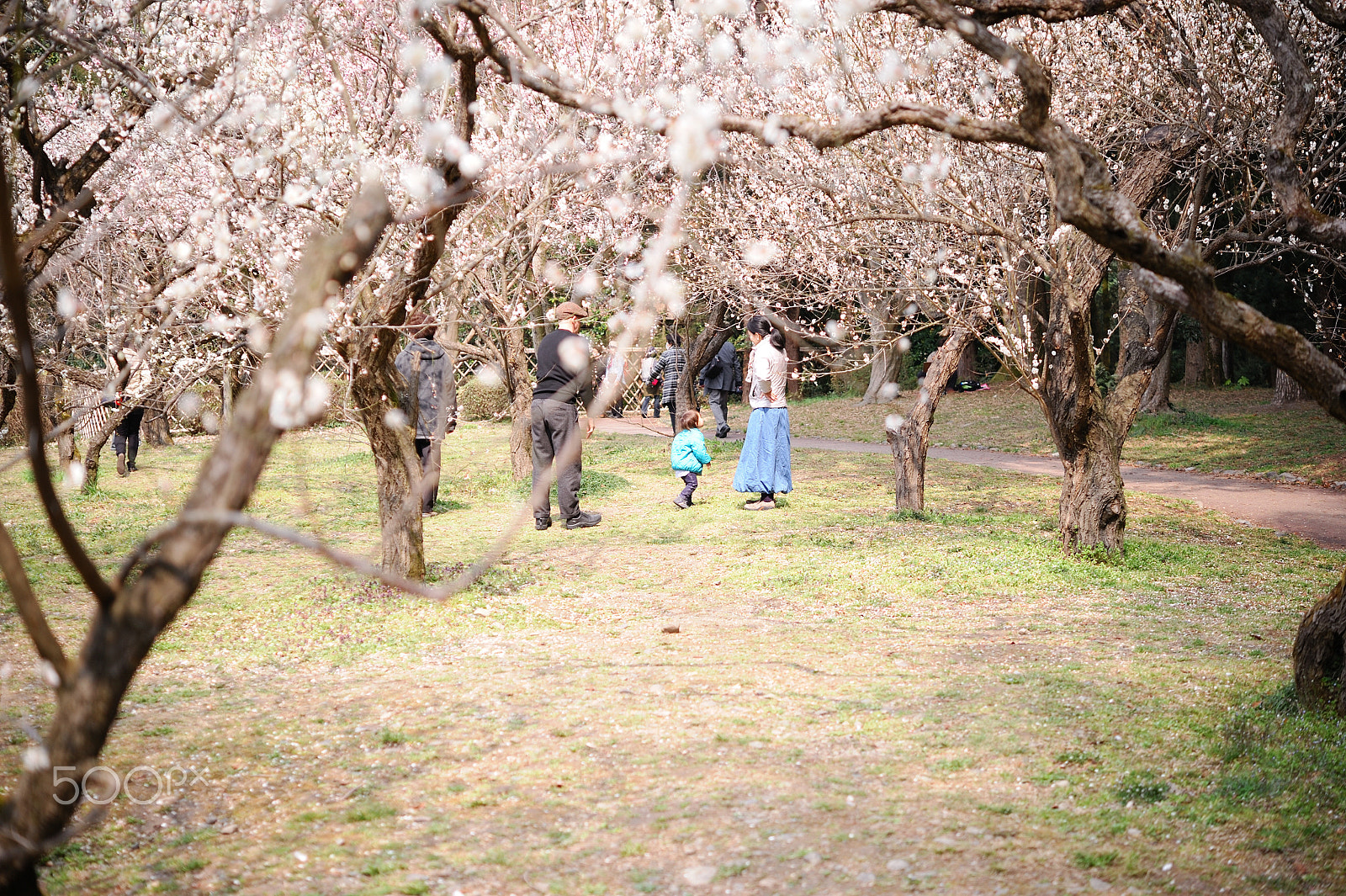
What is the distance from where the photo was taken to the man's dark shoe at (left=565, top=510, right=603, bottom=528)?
34.9ft

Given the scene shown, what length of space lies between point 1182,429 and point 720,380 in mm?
8461

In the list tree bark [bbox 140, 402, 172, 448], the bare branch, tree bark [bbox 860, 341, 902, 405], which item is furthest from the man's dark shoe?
tree bark [bbox 860, 341, 902, 405]

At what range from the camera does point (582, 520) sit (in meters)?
10.8

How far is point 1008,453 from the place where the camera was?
18.3 meters

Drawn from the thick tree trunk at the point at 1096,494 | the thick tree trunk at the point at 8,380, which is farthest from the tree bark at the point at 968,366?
the thick tree trunk at the point at 8,380

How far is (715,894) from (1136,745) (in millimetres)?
2237

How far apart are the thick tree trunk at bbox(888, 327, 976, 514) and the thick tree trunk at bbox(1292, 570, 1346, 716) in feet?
19.7

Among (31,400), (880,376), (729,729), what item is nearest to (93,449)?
(729,729)

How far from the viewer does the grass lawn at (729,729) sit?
3.37m

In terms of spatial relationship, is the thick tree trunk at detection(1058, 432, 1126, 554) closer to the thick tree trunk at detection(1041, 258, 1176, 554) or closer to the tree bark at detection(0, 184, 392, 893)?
the thick tree trunk at detection(1041, 258, 1176, 554)

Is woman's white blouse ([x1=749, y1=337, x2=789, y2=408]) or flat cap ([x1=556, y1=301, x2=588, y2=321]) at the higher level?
flat cap ([x1=556, y1=301, x2=588, y2=321])

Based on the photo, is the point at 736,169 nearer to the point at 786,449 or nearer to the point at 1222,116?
the point at 786,449

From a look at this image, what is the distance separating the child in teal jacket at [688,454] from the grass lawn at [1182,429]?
4.12m

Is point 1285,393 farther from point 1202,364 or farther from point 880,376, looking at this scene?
point 880,376
